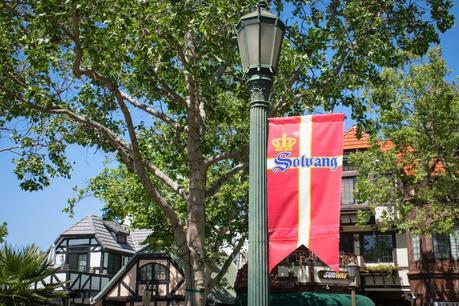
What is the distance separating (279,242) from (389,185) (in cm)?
1761

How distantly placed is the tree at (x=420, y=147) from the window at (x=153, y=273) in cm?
1185

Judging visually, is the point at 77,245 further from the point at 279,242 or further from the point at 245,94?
the point at 279,242

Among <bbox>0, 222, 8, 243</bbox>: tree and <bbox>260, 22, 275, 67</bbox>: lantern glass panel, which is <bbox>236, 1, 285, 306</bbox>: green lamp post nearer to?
<bbox>260, 22, 275, 67</bbox>: lantern glass panel

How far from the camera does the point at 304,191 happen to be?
560 centimetres

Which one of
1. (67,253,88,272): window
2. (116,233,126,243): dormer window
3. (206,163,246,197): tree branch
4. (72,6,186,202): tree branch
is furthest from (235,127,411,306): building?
(72,6,186,202): tree branch

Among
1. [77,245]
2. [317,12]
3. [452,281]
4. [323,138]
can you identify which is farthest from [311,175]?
[77,245]

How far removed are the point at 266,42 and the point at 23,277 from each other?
8476 mm

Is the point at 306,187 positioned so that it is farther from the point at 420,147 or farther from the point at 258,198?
the point at 420,147

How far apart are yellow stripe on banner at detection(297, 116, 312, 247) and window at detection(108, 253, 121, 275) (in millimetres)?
29048

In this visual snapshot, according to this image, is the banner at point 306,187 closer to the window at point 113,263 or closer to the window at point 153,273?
the window at point 153,273

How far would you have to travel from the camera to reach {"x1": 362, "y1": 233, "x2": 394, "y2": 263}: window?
100.0 feet

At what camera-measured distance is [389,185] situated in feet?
71.7

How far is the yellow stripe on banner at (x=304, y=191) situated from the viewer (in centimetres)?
549

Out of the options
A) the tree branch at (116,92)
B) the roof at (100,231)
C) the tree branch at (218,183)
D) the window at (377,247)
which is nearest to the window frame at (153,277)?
the roof at (100,231)
